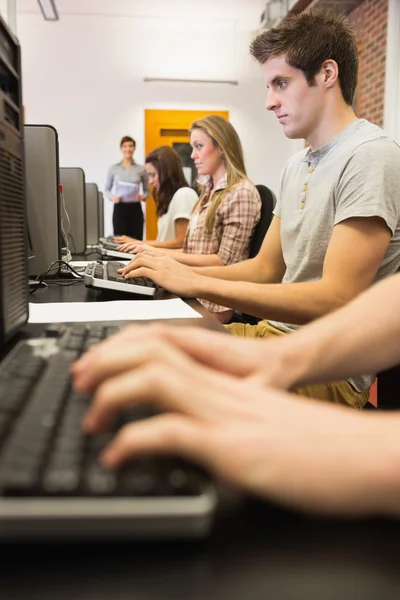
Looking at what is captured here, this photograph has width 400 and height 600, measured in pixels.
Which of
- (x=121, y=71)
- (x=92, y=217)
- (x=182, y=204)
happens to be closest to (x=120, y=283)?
(x=182, y=204)

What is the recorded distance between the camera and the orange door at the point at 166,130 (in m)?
6.46

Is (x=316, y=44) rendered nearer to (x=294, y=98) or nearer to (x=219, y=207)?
(x=294, y=98)

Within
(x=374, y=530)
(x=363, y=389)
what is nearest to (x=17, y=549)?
(x=374, y=530)

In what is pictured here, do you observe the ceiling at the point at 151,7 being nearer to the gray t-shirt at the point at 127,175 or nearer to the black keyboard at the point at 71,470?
the gray t-shirt at the point at 127,175

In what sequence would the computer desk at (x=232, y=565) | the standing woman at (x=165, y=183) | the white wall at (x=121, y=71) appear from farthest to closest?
the white wall at (x=121, y=71) → the standing woman at (x=165, y=183) → the computer desk at (x=232, y=565)

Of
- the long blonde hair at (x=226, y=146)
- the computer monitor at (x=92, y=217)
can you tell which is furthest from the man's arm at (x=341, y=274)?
the computer monitor at (x=92, y=217)

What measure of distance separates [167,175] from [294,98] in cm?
217

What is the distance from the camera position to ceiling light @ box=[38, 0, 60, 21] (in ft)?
18.1

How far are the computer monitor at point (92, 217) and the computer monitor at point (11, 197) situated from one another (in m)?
2.83

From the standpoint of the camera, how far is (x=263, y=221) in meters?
1.91

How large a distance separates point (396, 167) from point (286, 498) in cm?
94

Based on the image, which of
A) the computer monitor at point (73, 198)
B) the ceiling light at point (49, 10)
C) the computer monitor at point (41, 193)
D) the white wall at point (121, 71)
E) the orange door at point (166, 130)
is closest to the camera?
the computer monitor at point (41, 193)

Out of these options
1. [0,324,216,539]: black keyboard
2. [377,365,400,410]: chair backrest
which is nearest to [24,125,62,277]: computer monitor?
[377,365,400,410]: chair backrest

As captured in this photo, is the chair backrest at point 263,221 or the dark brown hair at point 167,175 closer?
the chair backrest at point 263,221
